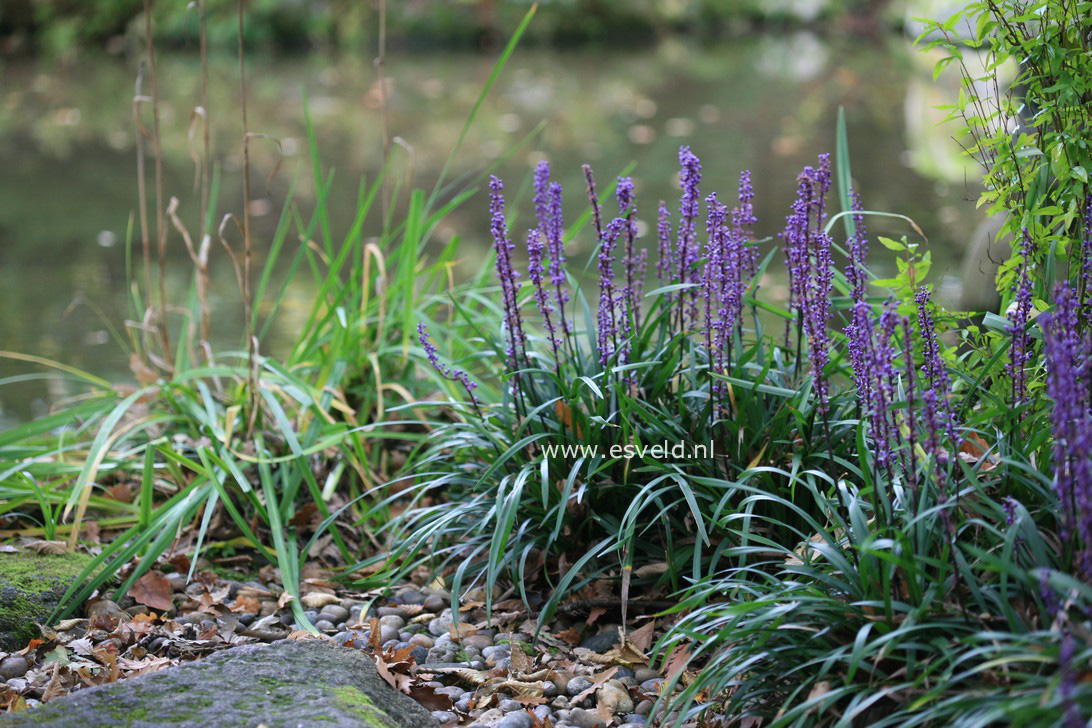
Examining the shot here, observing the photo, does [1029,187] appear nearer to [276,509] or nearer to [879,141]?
[276,509]

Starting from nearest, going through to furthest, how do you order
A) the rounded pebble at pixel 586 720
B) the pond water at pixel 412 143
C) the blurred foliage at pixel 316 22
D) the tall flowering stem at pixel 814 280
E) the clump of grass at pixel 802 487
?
the clump of grass at pixel 802 487, the tall flowering stem at pixel 814 280, the rounded pebble at pixel 586 720, the pond water at pixel 412 143, the blurred foliage at pixel 316 22

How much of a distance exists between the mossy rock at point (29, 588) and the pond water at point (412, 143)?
115 cm

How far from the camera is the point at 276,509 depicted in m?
2.91

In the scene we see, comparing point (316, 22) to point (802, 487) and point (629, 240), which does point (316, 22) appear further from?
point (802, 487)

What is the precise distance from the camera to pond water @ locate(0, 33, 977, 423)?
5723mm

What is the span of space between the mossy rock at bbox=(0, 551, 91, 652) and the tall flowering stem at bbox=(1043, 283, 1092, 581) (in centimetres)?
214

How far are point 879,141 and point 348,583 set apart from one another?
7.36m

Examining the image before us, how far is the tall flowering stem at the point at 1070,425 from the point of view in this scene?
146cm

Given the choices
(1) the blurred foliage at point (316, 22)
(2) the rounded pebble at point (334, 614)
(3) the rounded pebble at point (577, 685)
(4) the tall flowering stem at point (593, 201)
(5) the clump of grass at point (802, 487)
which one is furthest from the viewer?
(1) the blurred foliage at point (316, 22)

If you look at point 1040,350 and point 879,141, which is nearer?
point 1040,350

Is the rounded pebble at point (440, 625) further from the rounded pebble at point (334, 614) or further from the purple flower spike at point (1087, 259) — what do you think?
the purple flower spike at point (1087, 259)

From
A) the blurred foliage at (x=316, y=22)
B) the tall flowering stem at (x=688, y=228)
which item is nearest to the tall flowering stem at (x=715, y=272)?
the tall flowering stem at (x=688, y=228)

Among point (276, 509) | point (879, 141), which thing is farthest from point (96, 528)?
point (879, 141)

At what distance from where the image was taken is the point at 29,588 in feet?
8.28
